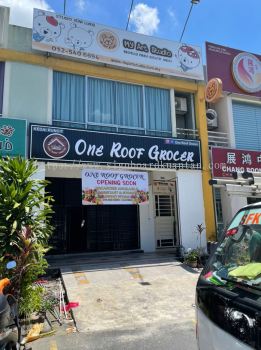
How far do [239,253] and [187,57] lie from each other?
11.2m

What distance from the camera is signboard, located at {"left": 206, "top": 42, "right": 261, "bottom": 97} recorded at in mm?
13070

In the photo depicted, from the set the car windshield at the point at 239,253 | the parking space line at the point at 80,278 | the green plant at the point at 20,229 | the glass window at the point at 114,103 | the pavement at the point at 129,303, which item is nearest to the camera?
the car windshield at the point at 239,253

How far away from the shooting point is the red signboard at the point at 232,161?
486 inches

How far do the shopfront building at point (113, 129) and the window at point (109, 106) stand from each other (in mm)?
36

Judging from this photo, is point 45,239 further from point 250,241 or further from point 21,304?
point 250,241

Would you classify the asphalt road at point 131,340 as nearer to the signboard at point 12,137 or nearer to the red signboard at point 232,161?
the signboard at point 12,137

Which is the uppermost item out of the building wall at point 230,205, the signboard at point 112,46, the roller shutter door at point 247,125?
the signboard at point 112,46

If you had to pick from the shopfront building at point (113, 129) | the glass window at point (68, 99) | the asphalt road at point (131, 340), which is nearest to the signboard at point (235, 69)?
the shopfront building at point (113, 129)

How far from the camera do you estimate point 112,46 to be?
11.4 metres

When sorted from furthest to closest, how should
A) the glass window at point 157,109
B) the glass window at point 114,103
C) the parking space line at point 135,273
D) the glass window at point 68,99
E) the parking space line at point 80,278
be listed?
the glass window at point 157,109
the glass window at point 114,103
the glass window at point 68,99
the parking space line at point 135,273
the parking space line at point 80,278

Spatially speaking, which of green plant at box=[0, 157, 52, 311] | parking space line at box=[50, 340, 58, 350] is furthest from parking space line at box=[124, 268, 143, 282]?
parking space line at box=[50, 340, 58, 350]

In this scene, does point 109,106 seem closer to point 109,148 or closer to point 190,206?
point 109,148

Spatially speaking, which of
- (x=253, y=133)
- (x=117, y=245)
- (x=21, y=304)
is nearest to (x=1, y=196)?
(x=21, y=304)

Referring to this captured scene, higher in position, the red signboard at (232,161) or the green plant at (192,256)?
the red signboard at (232,161)
